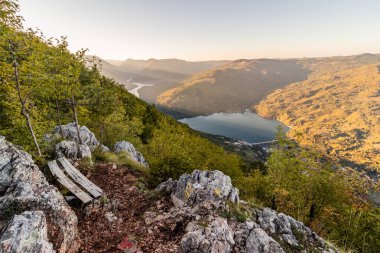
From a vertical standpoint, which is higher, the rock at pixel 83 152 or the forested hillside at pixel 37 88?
the forested hillside at pixel 37 88

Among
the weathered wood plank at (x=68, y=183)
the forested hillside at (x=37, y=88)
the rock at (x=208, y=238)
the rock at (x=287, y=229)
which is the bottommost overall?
the rock at (x=287, y=229)

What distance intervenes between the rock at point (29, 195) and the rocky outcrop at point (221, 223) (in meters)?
3.97

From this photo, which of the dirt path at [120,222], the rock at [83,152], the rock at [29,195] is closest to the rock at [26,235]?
the rock at [29,195]

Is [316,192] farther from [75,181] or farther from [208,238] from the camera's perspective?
[75,181]

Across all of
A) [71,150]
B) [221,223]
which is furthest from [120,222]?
[71,150]

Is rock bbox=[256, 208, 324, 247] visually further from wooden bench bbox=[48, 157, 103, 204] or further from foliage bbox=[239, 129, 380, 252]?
foliage bbox=[239, 129, 380, 252]

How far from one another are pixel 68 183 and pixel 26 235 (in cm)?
649

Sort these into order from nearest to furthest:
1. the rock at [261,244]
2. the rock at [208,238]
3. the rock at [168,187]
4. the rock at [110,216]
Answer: the rock at [208,238] < the rock at [261,244] < the rock at [110,216] < the rock at [168,187]

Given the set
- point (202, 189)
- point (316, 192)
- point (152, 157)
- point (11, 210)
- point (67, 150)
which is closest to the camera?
point (11, 210)

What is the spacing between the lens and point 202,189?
14.0 meters

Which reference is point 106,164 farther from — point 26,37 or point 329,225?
point 329,225

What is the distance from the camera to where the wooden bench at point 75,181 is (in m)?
13.4

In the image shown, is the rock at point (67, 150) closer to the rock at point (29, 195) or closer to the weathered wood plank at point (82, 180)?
the weathered wood plank at point (82, 180)

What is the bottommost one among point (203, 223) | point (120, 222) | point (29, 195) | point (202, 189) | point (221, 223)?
point (120, 222)
